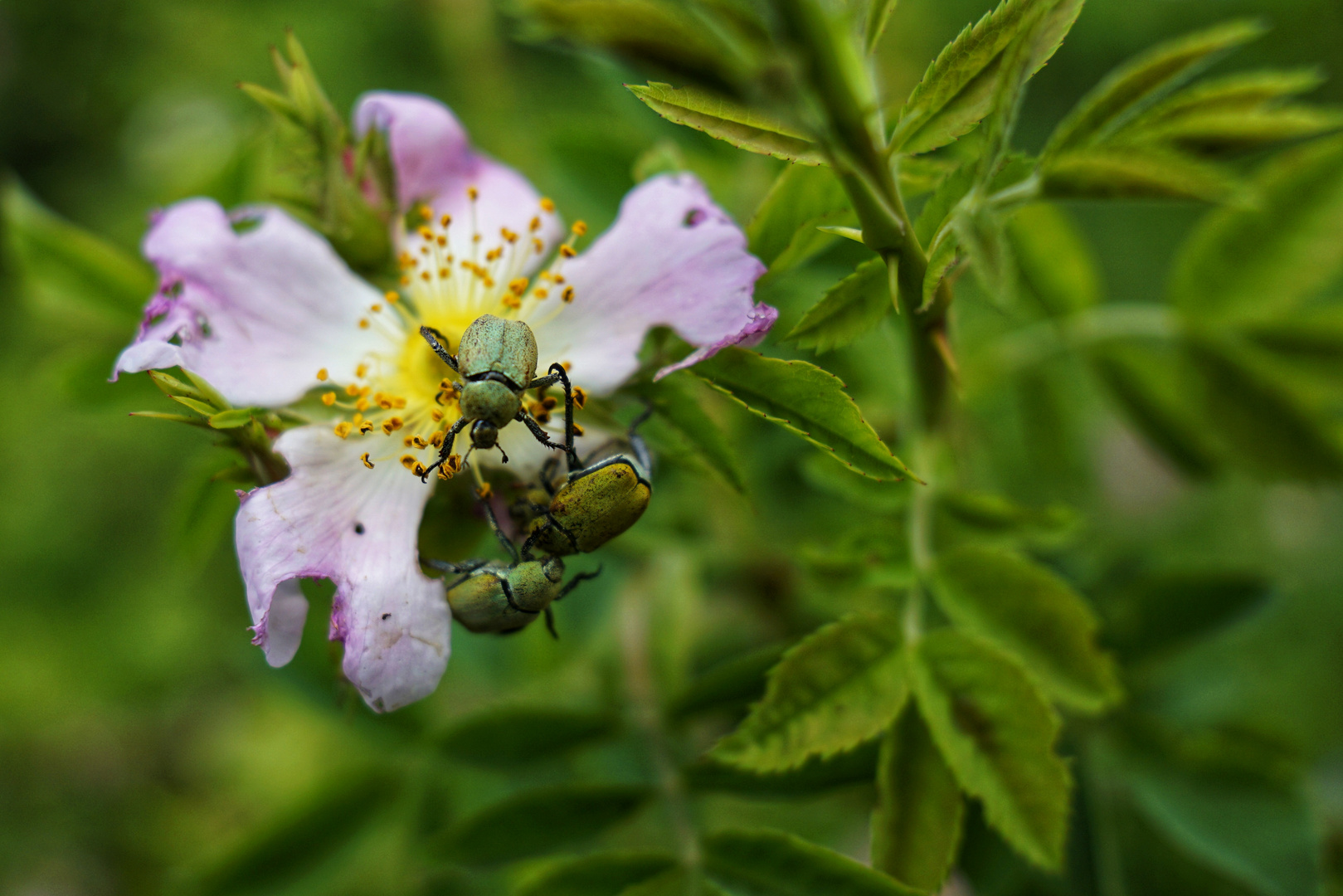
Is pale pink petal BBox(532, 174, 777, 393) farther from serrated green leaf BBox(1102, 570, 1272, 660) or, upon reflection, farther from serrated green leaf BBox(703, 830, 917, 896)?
serrated green leaf BBox(1102, 570, 1272, 660)

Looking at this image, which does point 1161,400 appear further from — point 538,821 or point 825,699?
point 538,821

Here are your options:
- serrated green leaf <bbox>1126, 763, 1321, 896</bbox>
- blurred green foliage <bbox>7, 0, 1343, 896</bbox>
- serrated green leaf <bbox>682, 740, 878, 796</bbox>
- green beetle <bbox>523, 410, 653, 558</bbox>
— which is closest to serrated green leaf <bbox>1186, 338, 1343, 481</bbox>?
blurred green foliage <bbox>7, 0, 1343, 896</bbox>

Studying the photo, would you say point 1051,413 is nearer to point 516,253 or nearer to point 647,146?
point 647,146

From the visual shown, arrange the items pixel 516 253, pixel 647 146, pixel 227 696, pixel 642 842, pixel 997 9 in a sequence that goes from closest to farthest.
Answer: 1. pixel 997 9
2. pixel 516 253
3. pixel 642 842
4. pixel 647 146
5. pixel 227 696

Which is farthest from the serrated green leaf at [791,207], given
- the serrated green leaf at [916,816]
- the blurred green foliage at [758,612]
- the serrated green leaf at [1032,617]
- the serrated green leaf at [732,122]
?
the serrated green leaf at [916,816]

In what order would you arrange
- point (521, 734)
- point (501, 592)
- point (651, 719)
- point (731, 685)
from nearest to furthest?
1. point (501, 592)
2. point (731, 685)
3. point (521, 734)
4. point (651, 719)

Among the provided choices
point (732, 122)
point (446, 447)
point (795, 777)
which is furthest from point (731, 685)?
point (732, 122)

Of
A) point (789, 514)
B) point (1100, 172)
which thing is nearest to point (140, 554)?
point (789, 514)
